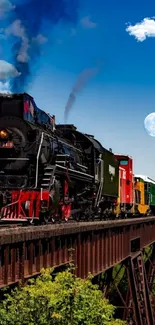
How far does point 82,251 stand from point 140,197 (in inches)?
1018

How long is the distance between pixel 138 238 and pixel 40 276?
1797 centimetres

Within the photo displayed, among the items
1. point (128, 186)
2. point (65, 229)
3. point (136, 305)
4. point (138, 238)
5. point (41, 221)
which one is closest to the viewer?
point (65, 229)

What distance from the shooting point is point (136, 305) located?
24.8 meters

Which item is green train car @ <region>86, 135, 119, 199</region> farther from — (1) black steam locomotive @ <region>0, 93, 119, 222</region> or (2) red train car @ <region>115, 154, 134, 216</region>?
(1) black steam locomotive @ <region>0, 93, 119, 222</region>

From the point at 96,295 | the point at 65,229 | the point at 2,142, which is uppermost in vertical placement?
the point at 2,142

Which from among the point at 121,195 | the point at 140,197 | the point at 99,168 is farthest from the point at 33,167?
the point at 140,197

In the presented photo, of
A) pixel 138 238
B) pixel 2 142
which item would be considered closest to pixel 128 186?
pixel 138 238

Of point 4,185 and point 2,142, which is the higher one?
point 2,142

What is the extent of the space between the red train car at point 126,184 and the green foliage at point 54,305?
21.1 m

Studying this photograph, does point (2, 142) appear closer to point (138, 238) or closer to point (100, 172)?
point (100, 172)

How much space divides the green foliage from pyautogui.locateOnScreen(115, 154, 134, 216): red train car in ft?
69.2

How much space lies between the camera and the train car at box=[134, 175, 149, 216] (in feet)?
129

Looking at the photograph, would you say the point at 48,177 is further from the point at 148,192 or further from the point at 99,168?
the point at 148,192

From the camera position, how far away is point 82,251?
52.4 ft
